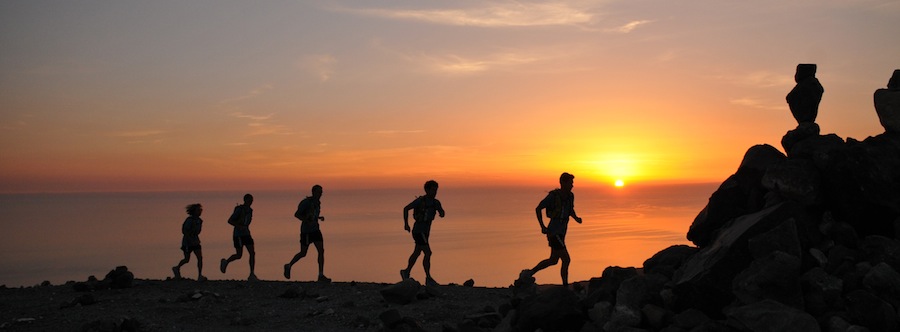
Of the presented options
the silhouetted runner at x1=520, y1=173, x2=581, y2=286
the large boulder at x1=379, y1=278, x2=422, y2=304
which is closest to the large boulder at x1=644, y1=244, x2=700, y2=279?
the silhouetted runner at x1=520, y1=173, x2=581, y2=286

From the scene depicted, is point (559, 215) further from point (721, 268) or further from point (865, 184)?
point (865, 184)

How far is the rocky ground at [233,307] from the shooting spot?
13984 mm

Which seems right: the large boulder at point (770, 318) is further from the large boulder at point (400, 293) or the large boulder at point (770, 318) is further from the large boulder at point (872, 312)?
the large boulder at point (400, 293)

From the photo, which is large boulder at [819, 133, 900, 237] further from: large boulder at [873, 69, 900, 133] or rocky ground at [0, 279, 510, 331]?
rocky ground at [0, 279, 510, 331]

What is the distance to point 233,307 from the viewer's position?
50.9 feet

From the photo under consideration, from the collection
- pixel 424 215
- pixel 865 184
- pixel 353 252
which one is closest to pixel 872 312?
pixel 865 184

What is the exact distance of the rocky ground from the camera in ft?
45.9

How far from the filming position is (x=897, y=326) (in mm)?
9594

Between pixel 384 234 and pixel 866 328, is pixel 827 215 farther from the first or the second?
pixel 384 234

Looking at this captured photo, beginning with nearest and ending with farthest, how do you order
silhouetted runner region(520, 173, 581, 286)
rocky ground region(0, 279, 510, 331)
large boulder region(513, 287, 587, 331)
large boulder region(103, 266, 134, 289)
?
1. large boulder region(513, 287, 587, 331)
2. rocky ground region(0, 279, 510, 331)
3. silhouetted runner region(520, 173, 581, 286)
4. large boulder region(103, 266, 134, 289)

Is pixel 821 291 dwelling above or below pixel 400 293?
above

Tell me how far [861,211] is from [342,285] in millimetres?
10971

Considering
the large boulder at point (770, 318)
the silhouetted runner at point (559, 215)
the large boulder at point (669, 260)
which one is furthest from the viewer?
the silhouetted runner at point (559, 215)

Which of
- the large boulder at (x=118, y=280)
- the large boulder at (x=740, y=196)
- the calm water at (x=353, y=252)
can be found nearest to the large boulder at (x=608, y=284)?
the large boulder at (x=740, y=196)
